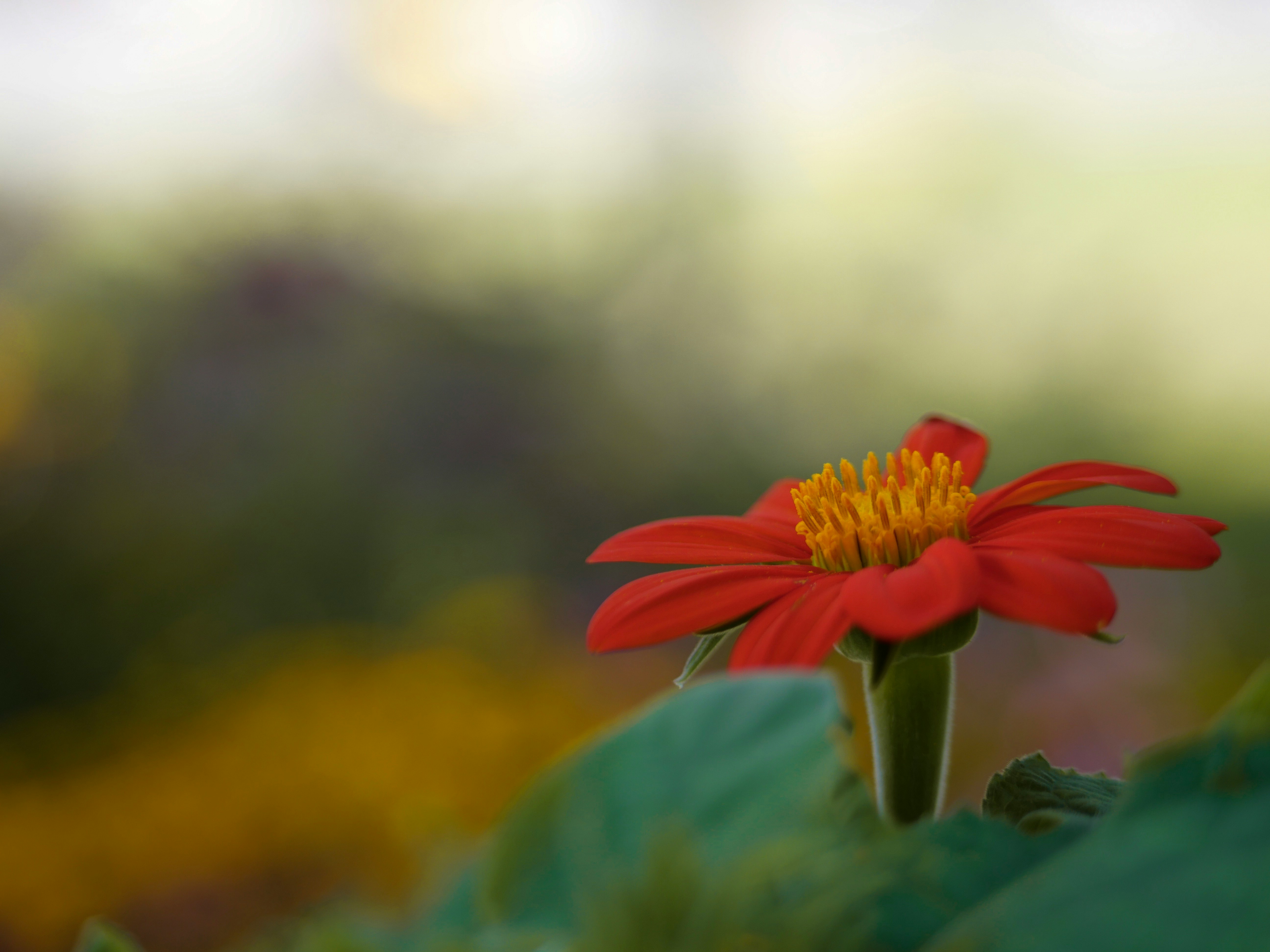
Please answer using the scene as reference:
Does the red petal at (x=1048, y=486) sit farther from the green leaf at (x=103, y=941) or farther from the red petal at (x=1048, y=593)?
the green leaf at (x=103, y=941)

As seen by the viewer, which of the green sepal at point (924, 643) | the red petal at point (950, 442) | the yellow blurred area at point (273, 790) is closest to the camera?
the green sepal at point (924, 643)

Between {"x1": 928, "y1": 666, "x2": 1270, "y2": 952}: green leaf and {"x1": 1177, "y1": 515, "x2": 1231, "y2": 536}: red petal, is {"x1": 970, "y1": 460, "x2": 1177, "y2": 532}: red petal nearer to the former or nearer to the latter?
{"x1": 1177, "y1": 515, "x2": 1231, "y2": 536}: red petal

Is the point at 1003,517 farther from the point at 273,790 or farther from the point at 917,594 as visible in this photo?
the point at 273,790

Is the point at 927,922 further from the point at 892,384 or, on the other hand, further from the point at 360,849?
the point at 892,384

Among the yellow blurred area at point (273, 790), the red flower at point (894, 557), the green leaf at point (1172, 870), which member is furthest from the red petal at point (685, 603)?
the yellow blurred area at point (273, 790)

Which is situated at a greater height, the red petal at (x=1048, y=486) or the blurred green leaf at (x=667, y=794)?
the red petal at (x=1048, y=486)

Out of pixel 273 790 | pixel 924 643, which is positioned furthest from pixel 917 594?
pixel 273 790

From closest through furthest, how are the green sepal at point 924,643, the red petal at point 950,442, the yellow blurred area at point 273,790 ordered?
the green sepal at point 924,643, the red petal at point 950,442, the yellow blurred area at point 273,790
